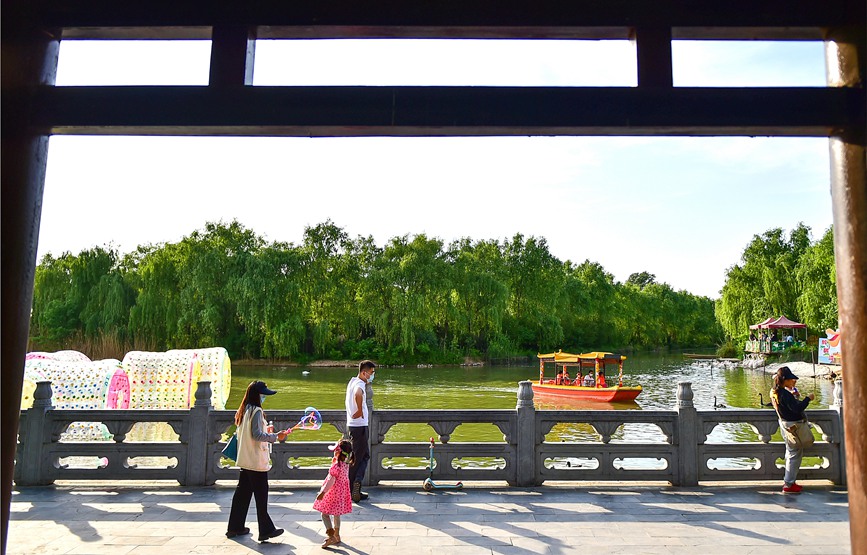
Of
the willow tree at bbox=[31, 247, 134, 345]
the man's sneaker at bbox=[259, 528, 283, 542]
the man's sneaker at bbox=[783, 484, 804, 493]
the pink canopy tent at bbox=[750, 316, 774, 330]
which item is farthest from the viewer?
the pink canopy tent at bbox=[750, 316, 774, 330]

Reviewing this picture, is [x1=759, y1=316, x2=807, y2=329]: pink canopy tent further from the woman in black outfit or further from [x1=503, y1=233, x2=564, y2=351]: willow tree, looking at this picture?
the woman in black outfit

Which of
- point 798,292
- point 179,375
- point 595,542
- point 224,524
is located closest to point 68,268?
point 179,375

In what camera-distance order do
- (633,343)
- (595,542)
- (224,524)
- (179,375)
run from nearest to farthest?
1. (595,542)
2. (224,524)
3. (179,375)
4. (633,343)

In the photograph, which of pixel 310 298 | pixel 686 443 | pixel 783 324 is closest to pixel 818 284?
pixel 783 324

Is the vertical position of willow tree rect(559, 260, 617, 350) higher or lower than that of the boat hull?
higher

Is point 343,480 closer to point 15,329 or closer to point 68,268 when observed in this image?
point 15,329

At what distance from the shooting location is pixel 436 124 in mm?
2814

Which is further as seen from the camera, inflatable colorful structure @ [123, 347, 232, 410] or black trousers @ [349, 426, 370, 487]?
inflatable colorful structure @ [123, 347, 232, 410]

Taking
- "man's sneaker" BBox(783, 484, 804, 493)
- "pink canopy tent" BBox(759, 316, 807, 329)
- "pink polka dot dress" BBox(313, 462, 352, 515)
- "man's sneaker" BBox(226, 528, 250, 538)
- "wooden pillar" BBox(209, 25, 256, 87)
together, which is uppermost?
"pink canopy tent" BBox(759, 316, 807, 329)

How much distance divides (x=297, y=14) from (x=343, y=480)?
3225 millimetres

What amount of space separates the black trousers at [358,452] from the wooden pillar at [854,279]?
3.95m

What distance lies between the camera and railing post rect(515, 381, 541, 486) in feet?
19.8

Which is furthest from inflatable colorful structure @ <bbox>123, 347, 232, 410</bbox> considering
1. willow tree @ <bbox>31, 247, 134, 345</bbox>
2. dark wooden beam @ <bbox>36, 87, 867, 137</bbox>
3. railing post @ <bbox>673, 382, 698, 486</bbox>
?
willow tree @ <bbox>31, 247, 134, 345</bbox>

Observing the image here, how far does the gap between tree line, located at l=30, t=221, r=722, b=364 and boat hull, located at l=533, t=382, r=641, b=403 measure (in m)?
16.1
